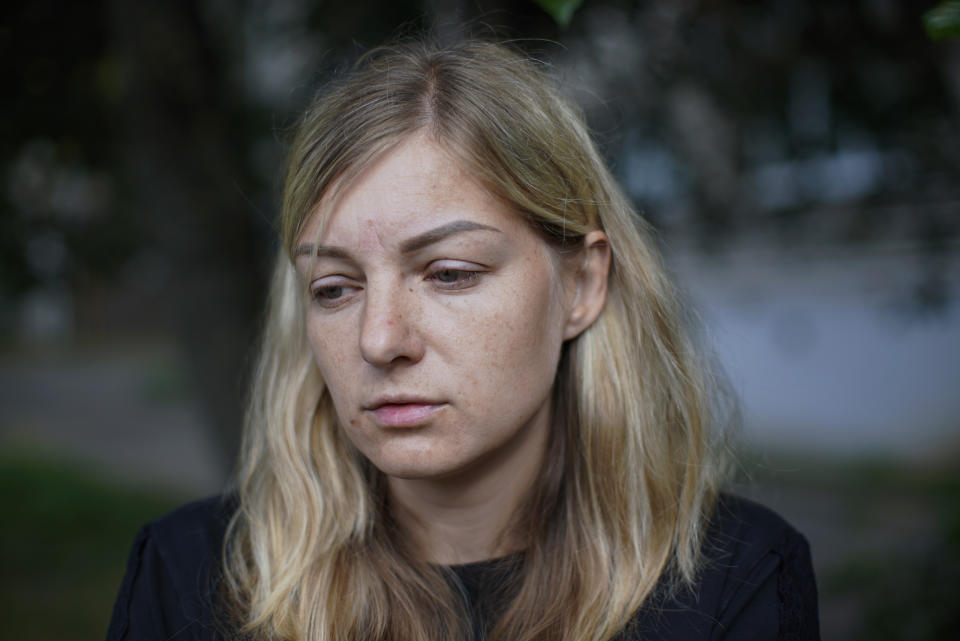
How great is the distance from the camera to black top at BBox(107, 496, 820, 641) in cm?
186

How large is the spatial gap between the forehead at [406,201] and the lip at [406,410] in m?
0.31

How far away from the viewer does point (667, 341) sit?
2141mm

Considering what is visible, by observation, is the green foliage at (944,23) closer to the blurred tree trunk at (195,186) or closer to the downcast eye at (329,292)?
the downcast eye at (329,292)

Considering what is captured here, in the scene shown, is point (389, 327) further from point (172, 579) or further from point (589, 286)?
point (172, 579)

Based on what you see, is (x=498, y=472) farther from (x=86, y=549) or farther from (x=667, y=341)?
(x=86, y=549)

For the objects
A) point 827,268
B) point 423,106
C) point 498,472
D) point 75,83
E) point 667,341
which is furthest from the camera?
point 827,268

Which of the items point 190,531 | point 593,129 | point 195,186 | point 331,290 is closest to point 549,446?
point 331,290

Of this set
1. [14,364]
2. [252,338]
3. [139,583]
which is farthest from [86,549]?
[14,364]

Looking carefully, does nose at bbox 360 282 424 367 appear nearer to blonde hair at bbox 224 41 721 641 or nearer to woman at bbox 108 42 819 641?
woman at bbox 108 42 819 641

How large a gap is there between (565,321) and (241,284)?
2.13 m

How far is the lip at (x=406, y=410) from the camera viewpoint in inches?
68.7

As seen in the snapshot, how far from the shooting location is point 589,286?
2051mm

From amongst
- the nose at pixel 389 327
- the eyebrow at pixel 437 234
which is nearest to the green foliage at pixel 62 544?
the nose at pixel 389 327

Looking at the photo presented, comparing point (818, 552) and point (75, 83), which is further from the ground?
point (75, 83)
